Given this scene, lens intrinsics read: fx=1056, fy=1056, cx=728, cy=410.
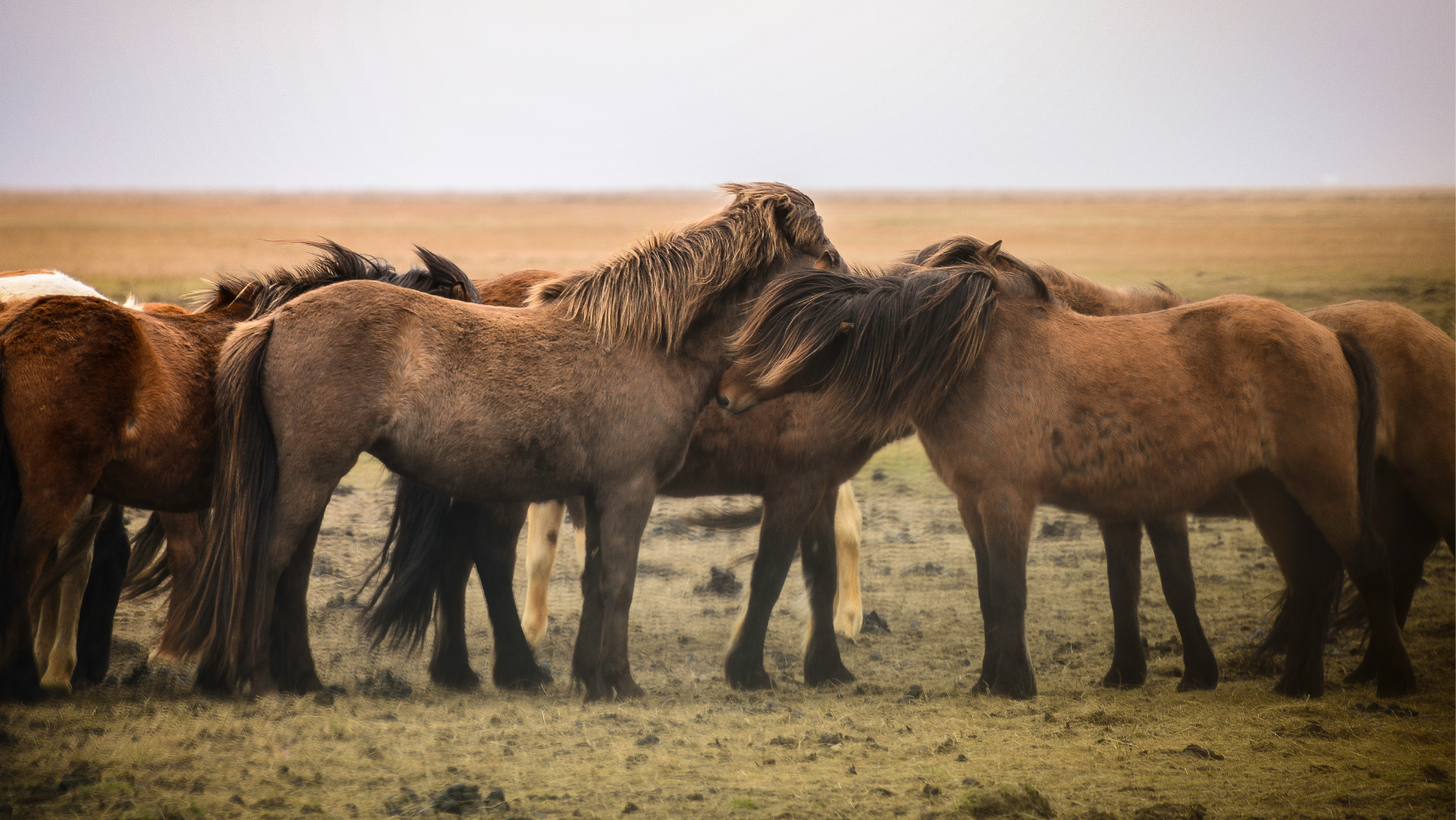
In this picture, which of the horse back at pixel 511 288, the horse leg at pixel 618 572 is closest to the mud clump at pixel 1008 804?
the horse leg at pixel 618 572

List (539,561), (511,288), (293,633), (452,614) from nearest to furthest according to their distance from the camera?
(293,633) → (452,614) → (511,288) → (539,561)

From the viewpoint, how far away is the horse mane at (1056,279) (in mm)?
5371

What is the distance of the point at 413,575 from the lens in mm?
5246

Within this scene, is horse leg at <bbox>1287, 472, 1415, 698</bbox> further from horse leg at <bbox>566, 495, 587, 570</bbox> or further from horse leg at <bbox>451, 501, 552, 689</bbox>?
horse leg at <bbox>566, 495, 587, 570</bbox>

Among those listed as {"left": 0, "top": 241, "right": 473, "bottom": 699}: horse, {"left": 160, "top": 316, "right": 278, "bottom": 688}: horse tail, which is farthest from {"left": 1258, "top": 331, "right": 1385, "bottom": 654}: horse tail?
{"left": 0, "top": 241, "right": 473, "bottom": 699}: horse

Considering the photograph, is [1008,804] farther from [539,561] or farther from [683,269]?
[539,561]

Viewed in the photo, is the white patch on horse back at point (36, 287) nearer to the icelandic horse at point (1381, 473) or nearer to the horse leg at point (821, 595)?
the horse leg at point (821, 595)

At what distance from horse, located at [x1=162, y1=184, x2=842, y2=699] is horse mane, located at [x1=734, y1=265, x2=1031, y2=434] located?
0.26 metres

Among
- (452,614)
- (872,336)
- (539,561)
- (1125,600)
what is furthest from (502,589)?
(1125,600)

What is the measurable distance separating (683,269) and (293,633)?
2.36 meters

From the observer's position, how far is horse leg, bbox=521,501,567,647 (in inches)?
250

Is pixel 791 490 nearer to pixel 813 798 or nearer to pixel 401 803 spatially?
pixel 813 798

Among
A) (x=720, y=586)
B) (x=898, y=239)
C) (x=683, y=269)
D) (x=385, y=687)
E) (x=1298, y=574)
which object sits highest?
(x=898, y=239)

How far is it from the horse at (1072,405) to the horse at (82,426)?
2321 millimetres
